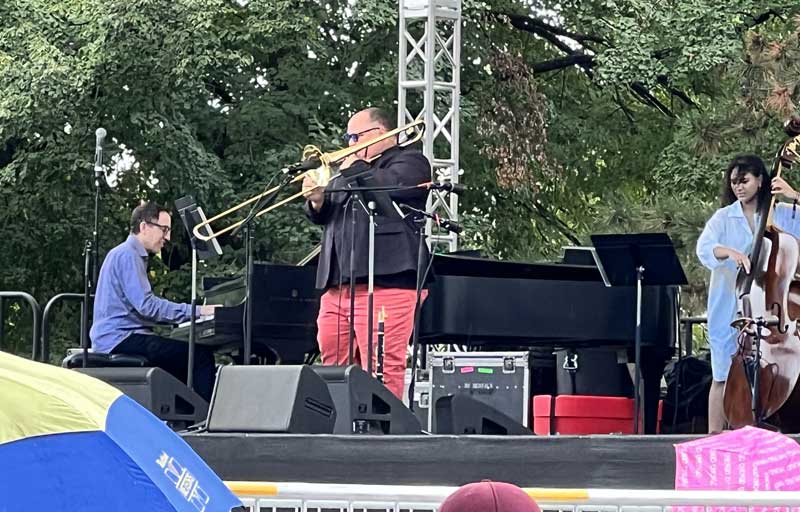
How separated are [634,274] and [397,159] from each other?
141cm

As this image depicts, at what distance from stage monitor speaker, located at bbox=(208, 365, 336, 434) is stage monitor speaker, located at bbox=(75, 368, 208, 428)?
52cm

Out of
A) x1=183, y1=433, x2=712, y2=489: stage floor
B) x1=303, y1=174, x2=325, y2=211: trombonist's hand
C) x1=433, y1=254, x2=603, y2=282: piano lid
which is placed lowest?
x1=183, y1=433, x2=712, y2=489: stage floor

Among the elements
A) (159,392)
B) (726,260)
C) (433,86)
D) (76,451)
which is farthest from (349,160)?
(76,451)

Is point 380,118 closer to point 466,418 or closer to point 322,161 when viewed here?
point 322,161

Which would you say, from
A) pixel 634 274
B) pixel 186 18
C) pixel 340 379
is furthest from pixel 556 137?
pixel 340 379

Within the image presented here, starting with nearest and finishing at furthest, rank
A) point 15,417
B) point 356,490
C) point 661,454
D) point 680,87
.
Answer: point 15,417
point 356,490
point 661,454
point 680,87

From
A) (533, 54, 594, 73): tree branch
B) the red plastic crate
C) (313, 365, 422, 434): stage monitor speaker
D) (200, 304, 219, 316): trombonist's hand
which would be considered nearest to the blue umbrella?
(313, 365, 422, 434): stage monitor speaker

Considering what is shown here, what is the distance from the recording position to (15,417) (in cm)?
280

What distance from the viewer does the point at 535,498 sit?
443 cm

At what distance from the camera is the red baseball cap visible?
2582 mm

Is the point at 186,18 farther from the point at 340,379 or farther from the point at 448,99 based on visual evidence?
the point at 340,379

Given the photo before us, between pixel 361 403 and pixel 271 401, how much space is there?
402mm

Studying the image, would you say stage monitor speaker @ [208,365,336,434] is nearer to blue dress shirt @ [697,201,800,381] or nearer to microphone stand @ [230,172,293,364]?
microphone stand @ [230,172,293,364]

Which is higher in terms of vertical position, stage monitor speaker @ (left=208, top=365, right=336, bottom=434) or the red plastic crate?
stage monitor speaker @ (left=208, top=365, right=336, bottom=434)
